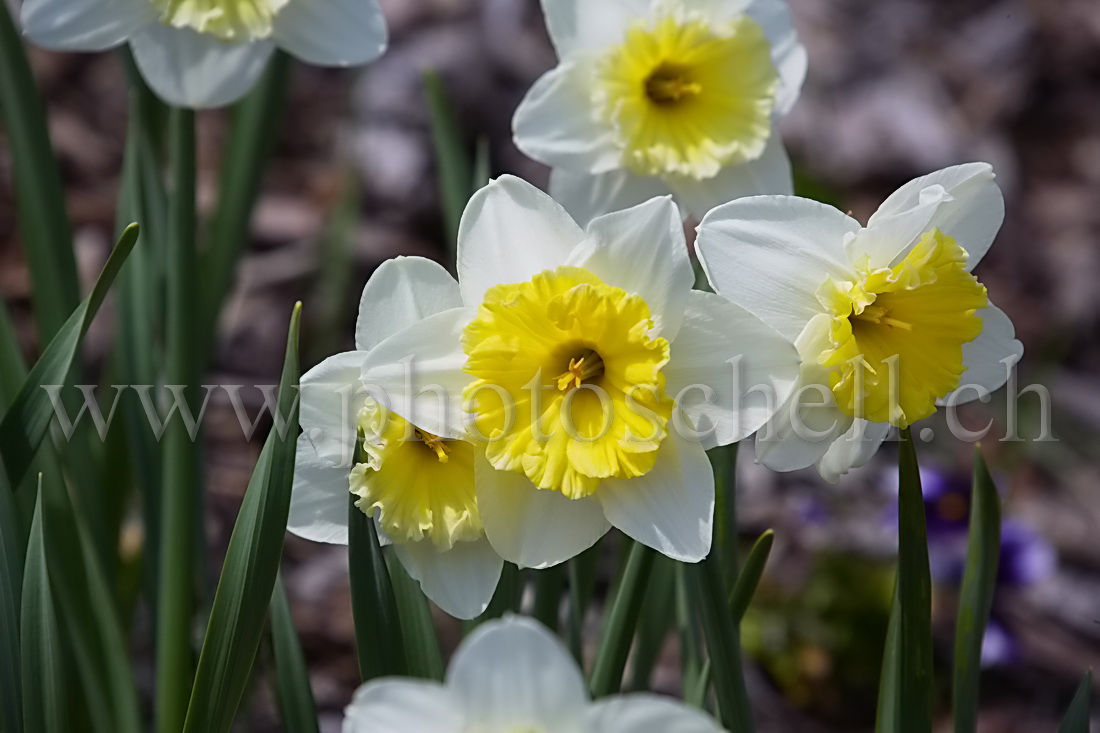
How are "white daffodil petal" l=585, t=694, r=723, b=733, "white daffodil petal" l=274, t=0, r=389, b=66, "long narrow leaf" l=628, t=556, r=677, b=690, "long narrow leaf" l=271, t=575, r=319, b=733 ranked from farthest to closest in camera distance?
1. "long narrow leaf" l=628, t=556, r=677, b=690
2. "white daffodil petal" l=274, t=0, r=389, b=66
3. "long narrow leaf" l=271, t=575, r=319, b=733
4. "white daffodil petal" l=585, t=694, r=723, b=733

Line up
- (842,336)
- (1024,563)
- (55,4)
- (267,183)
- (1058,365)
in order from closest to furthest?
(842,336) < (55,4) < (1024,563) < (1058,365) < (267,183)

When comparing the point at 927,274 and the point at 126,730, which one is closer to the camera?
the point at 927,274

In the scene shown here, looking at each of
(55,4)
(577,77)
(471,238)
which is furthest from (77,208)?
(471,238)

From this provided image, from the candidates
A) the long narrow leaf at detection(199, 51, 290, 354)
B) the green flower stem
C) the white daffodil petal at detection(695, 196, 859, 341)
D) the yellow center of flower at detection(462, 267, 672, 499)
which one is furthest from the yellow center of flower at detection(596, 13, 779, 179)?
the long narrow leaf at detection(199, 51, 290, 354)

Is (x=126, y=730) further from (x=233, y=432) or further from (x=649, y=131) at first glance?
(x=233, y=432)

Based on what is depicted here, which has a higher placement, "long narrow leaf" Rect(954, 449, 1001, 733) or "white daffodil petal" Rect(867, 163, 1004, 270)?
"white daffodil petal" Rect(867, 163, 1004, 270)

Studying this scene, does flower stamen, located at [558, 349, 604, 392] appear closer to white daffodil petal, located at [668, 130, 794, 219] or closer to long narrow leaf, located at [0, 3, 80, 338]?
white daffodil petal, located at [668, 130, 794, 219]

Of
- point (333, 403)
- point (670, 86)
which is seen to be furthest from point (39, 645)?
point (670, 86)
